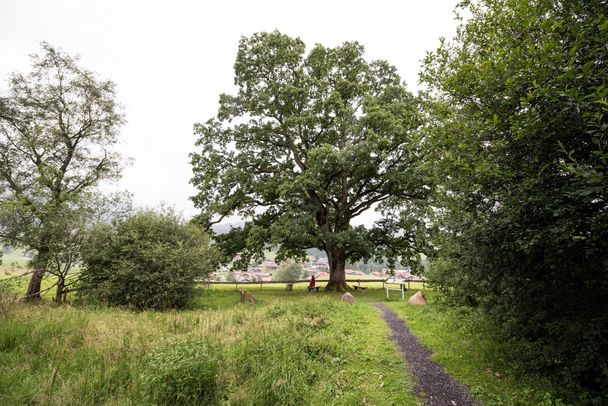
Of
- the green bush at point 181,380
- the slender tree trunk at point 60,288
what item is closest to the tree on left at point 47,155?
the slender tree trunk at point 60,288

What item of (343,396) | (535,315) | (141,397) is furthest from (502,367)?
(141,397)

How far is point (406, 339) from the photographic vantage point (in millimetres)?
8617

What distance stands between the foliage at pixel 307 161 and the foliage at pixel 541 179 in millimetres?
13886

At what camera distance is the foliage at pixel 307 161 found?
20.6 metres

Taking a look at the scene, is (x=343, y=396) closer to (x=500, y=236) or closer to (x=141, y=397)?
(x=141, y=397)

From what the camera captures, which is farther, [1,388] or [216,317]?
[216,317]

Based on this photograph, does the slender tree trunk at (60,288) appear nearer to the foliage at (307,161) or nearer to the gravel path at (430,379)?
the foliage at (307,161)

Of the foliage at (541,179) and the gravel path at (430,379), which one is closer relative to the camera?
the foliage at (541,179)

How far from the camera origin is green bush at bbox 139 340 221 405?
463 cm

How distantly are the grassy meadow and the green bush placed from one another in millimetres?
17

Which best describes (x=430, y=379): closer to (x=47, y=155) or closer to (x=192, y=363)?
(x=192, y=363)

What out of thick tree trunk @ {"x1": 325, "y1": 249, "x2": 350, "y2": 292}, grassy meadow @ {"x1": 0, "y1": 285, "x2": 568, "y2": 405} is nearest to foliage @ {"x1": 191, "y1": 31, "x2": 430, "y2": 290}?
thick tree trunk @ {"x1": 325, "y1": 249, "x2": 350, "y2": 292}

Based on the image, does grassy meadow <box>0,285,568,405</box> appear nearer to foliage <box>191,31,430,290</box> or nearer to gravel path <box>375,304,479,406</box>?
gravel path <box>375,304,479,406</box>

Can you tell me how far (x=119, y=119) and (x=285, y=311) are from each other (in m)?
17.8
